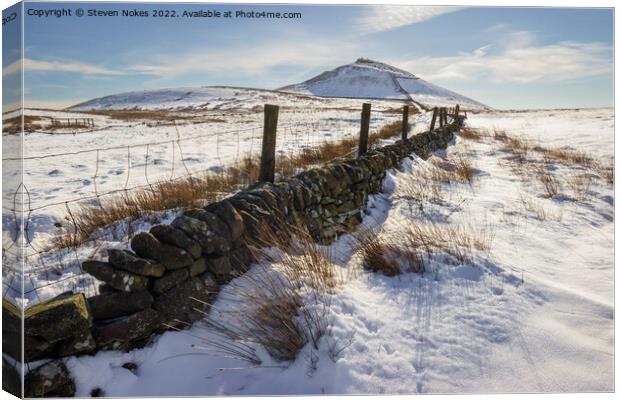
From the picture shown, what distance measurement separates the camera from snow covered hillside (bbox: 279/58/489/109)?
86562 mm

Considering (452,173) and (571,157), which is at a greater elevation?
(571,157)

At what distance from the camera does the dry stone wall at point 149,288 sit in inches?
72.1

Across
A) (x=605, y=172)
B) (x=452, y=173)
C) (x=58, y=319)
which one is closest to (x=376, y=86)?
(x=452, y=173)

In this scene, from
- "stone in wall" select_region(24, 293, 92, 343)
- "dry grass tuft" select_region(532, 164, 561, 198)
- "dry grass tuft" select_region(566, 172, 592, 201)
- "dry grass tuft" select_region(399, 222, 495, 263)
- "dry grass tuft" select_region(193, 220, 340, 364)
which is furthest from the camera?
"dry grass tuft" select_region(532, 164, 561, 198)

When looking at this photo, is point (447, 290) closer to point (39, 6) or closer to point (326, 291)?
point (326, 291)

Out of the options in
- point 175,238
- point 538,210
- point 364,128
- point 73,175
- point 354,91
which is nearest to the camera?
point 175,238

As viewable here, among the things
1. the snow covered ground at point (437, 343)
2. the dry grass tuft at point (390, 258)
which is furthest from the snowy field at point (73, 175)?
the dry grass tuft at point (390, 258)

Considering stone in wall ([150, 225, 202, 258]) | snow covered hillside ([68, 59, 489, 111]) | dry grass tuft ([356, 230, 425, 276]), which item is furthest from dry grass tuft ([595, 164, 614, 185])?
snow covered hillside ([68, 59, 489, 111])

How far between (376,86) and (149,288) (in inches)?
3890

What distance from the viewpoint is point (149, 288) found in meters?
2.24

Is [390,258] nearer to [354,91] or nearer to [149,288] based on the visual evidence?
[149,288]

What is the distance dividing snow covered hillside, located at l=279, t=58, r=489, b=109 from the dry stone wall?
81601 mm

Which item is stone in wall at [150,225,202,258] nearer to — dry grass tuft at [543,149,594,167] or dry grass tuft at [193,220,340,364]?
dry grass tuft at [193,220,340,364]

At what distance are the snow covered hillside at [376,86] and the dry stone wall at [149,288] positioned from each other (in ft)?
268
